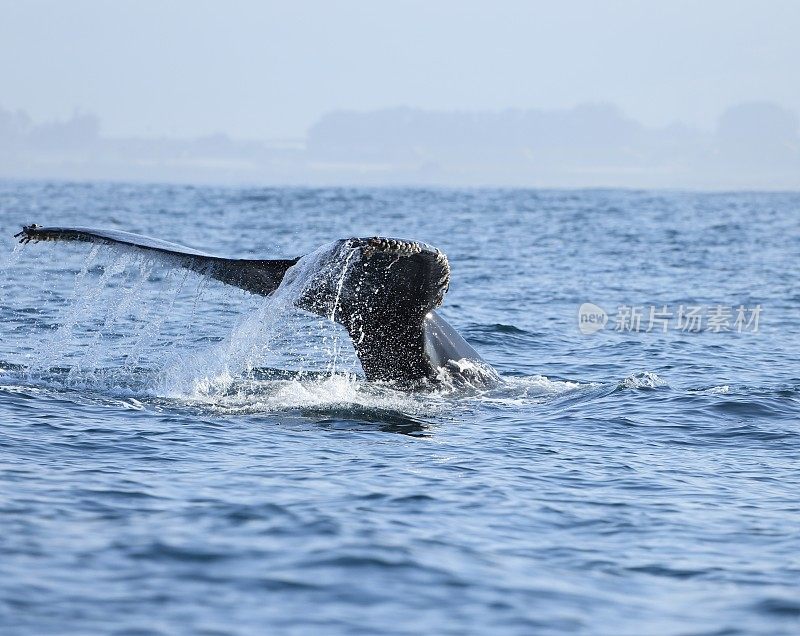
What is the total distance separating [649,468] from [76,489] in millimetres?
4194

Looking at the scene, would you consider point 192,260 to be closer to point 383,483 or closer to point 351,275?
point 351,275

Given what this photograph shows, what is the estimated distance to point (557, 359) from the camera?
1584 centimetres

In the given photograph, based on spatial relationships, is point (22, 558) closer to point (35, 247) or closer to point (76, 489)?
point (76, 489)

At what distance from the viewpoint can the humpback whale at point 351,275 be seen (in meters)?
9.31
